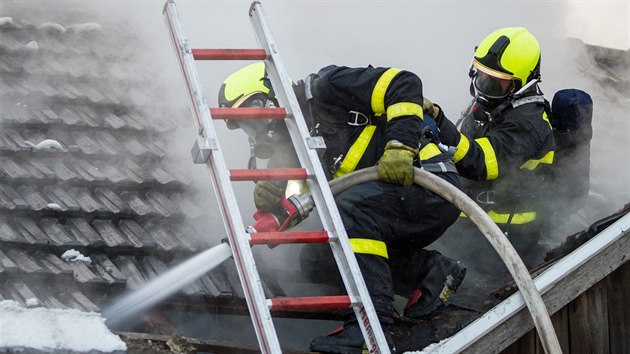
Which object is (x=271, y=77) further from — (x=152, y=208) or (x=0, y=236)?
(x=0, y=236)

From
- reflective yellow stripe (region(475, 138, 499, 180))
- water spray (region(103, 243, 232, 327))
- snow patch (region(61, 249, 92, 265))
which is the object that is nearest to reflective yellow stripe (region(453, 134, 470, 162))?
reflective yellow stripe (region(475, 138, 499, 180))

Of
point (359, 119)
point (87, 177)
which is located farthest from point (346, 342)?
point (87, 177)

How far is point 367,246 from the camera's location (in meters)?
5.20

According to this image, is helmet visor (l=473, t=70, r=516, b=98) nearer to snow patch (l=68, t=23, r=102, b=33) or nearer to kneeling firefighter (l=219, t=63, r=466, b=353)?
kneeling firefighter (l=219, t=63, r=466, b=353)

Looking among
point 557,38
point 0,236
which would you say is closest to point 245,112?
point 0,236

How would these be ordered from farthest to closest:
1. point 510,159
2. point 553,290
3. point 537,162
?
point 537,162 < point 510,159 < point 553,290

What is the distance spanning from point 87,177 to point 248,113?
132 cm

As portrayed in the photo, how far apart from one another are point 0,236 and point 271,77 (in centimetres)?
154

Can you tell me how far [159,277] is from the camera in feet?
17.7

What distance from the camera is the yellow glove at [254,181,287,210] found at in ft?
17.9

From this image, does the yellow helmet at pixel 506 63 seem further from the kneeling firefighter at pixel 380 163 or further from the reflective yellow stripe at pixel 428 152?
the reflective yellow stripe at pixel 428 152

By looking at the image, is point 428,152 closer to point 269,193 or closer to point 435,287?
point 435,287

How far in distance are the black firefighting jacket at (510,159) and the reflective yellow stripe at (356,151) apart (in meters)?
0.49

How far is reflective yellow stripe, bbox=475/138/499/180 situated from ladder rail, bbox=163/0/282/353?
1837 millimetres
